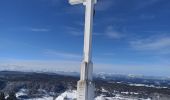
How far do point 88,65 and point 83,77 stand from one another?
164 millimetres

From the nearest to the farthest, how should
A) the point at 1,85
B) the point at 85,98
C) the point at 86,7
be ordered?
the point at 85,98 → the point at 86,7 → the point at 1,85

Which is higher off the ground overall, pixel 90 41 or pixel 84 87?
pixel 90 41

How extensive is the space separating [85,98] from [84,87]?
0.13 m

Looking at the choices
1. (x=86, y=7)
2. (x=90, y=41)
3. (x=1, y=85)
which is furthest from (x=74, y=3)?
(x=1, y=85)

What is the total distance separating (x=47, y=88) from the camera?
141m

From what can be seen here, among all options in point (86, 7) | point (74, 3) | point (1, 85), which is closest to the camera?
point (86, 7)

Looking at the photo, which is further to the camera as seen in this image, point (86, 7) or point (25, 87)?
point (25, 87)

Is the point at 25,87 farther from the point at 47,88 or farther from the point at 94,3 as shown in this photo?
the point at 94,3

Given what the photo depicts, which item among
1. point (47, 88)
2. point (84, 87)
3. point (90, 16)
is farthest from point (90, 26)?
point (47, 88)

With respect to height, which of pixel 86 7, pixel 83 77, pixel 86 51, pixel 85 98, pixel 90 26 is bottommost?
pixel 85 98

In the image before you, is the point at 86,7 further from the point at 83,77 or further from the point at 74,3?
the point at 83,77

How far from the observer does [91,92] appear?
420 centimetres

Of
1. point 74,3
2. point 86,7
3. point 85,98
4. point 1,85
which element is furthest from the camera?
point 1,85

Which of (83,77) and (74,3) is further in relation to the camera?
(74,3)
